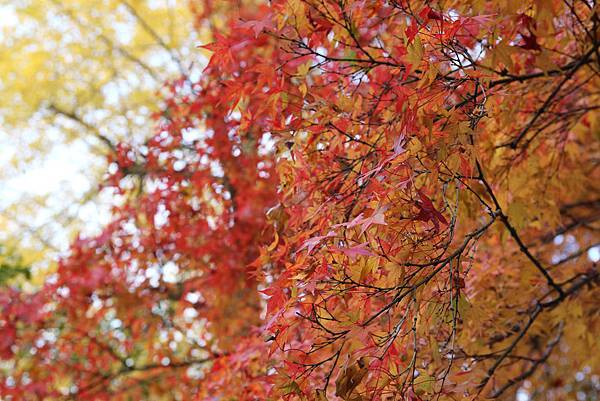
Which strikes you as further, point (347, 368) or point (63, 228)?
point (63, 228)

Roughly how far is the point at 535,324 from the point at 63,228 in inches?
202

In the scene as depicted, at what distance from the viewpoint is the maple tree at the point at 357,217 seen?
4.95ft

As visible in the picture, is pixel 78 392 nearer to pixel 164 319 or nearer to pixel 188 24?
pixel 164 319

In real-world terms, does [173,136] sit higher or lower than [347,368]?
higher

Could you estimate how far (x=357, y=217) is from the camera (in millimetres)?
1475

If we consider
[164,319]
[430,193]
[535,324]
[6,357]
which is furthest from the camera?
[164,319]

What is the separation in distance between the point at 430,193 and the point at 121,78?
17.1ft

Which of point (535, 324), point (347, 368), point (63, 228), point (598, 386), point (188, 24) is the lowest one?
point (347, 368)

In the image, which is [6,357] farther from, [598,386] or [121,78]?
[598,386]

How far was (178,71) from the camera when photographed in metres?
6.18

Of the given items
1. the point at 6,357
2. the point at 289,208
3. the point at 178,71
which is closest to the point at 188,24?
the point at 178,71

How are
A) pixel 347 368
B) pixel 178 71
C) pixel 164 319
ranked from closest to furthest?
pixel 347 368, pixel 164 319, pixel 178 71

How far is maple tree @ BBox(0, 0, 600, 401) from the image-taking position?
1508 millimetres

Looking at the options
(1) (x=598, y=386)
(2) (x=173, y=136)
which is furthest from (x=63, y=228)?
(1) (x=598, y=386)
